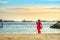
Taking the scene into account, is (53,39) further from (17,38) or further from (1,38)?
(1,38)

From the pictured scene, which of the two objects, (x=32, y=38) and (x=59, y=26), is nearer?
(x=32, y=38)

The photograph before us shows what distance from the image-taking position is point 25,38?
13547 millimetres

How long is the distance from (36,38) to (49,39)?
0.75 metres

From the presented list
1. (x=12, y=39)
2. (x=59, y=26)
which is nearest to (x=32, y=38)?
(x=12, y=39)

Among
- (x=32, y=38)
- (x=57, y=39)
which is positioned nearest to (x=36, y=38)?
(x=32, y=38)

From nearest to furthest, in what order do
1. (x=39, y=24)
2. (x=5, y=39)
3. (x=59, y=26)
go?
1. (x=5, y=39)
2. (x=39, y=24)
3. (x=59, y=26)

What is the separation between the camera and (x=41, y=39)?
43.6 ft

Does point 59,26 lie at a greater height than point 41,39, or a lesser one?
lesser

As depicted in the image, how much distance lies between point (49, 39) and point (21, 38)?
1.52m

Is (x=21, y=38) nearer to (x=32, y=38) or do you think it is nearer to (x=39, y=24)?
(x=32, y=38)

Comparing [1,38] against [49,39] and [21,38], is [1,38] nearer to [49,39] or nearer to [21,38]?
[21,38]

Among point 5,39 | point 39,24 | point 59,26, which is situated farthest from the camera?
point 59,26

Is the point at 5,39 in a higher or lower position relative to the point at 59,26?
higher

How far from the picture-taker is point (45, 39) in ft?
43.6
